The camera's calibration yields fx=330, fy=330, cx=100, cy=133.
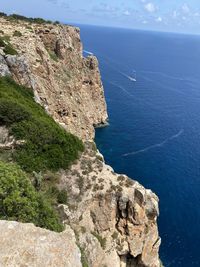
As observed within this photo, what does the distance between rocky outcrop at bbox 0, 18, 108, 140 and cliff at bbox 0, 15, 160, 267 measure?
212 mm

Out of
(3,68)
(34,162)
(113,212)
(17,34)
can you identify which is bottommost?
(113,212)

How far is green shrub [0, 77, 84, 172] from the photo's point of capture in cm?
3222

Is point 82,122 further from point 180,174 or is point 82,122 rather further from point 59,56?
point 180,174

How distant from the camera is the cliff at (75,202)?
1466 cm

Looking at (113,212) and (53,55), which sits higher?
(53,55)

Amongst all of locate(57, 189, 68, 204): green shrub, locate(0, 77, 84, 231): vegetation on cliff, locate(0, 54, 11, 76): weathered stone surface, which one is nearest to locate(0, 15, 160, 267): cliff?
locate(0, 54, 11, 76): weathered stone surface

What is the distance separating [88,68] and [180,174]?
142 feet

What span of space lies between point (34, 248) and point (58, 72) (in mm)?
68567

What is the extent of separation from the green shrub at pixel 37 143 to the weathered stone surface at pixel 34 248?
54.4 feet

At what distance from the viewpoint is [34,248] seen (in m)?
14.3

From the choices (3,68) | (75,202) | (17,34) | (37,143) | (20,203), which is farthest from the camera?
(17,34)

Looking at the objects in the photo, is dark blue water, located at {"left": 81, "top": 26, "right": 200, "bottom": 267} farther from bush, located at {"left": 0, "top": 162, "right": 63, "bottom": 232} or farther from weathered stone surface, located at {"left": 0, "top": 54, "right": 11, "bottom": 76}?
weathered stone surface, located at {"left": 0, "top": 54, "right": 11, "bottom": 76}

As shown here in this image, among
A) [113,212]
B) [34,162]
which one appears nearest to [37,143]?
[34,162]

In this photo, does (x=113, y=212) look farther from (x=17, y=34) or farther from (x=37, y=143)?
(x=17, y=34)
